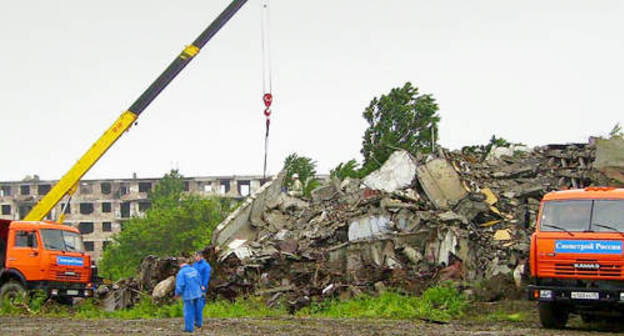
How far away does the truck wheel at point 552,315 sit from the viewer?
52.1 ft

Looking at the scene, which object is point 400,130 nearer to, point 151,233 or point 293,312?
point 293,312

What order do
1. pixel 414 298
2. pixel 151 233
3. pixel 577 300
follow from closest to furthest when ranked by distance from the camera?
pixel 577 300, pixel 414 298, pixel 151 233

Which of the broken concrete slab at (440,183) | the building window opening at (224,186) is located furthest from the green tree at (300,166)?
the building window opening at (224,186)

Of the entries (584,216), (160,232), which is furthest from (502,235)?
(160,232)

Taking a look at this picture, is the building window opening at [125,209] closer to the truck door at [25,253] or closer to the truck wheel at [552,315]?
the truck door at [25,253]

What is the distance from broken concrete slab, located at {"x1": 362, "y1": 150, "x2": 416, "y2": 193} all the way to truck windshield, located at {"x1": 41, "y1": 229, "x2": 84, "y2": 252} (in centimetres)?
877

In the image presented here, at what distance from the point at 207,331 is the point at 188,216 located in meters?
54.0

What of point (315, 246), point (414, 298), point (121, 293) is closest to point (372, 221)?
point (315, 246)

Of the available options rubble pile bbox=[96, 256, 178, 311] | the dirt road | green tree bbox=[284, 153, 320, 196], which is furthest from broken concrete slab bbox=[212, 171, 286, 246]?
green tree bbox=[284, 153, 320, 196]

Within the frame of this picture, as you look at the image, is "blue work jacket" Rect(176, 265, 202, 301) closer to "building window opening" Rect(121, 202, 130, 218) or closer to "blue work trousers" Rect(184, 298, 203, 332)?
"blue work trousers" Rect(184, 298, 203, 332)

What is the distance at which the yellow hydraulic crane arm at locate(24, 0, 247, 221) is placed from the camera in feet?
85.0

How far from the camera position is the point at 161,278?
2331cm

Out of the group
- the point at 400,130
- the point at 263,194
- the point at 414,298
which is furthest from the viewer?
the point at 400,130

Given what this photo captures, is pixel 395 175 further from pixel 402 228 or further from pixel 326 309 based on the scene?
pixel 326 309
